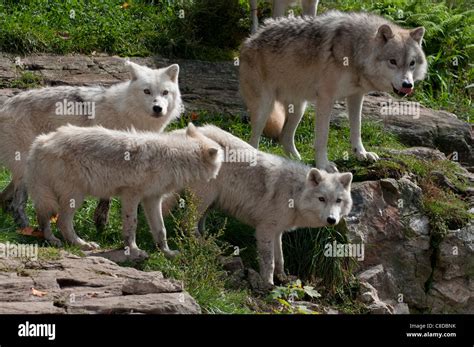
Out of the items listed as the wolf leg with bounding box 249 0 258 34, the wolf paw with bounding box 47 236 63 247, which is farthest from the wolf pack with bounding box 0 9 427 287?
the wolf leg with bounding box 249 0 258 34

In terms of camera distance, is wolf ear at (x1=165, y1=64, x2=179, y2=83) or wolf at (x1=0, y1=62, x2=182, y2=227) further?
wolf ear at (x1=165, y1=64, x2=179, y2=83)

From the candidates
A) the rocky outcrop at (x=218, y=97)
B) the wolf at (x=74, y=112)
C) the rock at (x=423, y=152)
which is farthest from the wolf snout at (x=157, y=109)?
the rock at (x=423, y=152)

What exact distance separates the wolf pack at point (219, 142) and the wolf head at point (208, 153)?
0.6 inches

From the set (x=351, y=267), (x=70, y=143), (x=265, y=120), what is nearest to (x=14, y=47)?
(x=265, y=120)

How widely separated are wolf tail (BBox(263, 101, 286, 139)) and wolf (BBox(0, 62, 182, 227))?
1.75 meters

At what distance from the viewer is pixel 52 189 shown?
33.8 ft

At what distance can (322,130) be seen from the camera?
40.2ft

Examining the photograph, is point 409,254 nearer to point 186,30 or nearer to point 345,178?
point 345,178

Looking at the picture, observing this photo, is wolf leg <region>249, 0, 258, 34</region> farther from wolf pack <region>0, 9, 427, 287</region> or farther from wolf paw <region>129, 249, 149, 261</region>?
wolf paw <region>129, 249, 149, 261</region>

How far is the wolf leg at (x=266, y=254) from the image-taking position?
36.2 feet

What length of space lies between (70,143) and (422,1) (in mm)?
10526

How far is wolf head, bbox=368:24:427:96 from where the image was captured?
1188 cm

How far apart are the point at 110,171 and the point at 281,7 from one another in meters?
6.03
